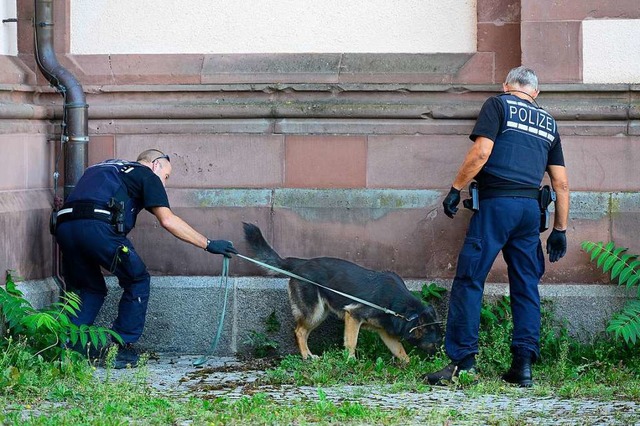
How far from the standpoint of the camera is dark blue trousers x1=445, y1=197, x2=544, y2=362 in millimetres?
7527

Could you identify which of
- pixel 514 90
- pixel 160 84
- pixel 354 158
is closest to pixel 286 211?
pixel 354 158

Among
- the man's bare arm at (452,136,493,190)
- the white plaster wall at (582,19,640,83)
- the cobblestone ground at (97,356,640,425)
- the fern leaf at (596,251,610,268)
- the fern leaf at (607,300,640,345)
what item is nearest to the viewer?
the cobblestone ground at (97,356,640,425)

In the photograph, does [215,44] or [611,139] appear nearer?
[611,139]

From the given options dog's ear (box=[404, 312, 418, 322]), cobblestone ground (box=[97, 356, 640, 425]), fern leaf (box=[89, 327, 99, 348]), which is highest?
dog's ear (box=[404, 312, 418, 322])

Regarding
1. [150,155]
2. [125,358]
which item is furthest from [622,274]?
[125,358]

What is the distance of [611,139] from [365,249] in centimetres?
211

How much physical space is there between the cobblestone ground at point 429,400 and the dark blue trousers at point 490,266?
1.44 ft

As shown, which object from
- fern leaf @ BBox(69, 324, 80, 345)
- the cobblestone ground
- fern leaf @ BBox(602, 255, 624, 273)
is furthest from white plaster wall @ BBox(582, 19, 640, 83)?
fern leaf @ BBox(69, 324, 80, 345)

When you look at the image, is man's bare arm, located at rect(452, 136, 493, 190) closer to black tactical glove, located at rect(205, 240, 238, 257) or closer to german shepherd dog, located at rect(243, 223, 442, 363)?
german shepherd dog, located at rect(243, 223, 442, 363)

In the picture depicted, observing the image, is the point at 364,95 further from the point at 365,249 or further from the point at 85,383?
the point at 85,383

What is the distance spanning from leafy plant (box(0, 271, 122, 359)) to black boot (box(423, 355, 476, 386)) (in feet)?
7.37

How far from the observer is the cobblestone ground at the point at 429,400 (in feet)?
20.8

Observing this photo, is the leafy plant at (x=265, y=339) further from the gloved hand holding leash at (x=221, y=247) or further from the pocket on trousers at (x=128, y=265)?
the pocket on trousers at (x=128, y=265)

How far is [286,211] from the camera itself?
29.2ft
